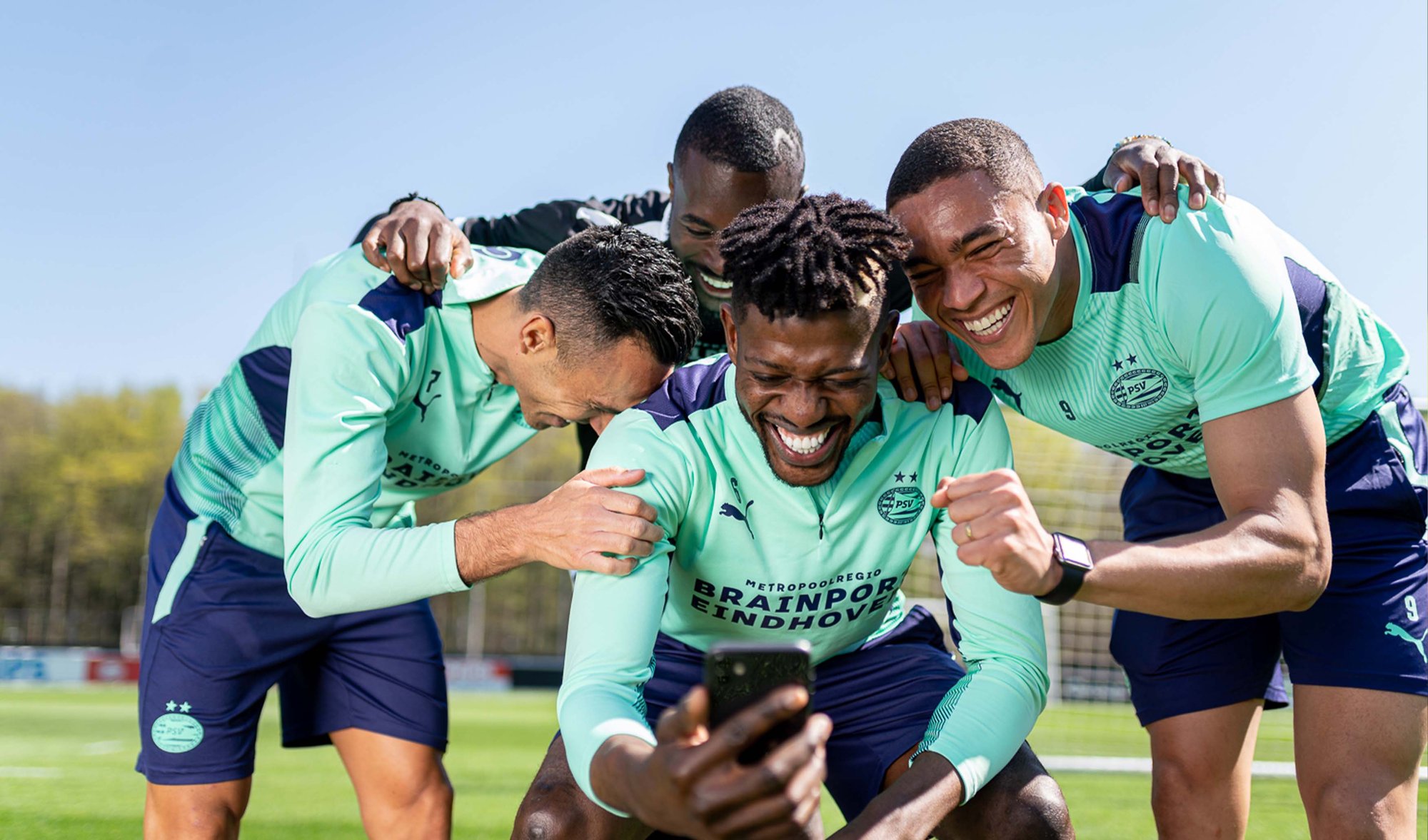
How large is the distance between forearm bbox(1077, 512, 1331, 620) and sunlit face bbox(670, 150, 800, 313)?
6.32 ft

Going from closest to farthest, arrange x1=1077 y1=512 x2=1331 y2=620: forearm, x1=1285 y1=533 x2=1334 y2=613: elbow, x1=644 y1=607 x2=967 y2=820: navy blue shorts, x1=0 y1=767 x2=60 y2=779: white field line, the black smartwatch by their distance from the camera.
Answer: the black smartwatch → x1=1077 y1=512 x2=1331 y2=620: forearm → x1=1285 y1=533 x2=1334 y2=613: elbow → x1=644 y1=607 x2=967 y2=820: navy blue shorts → x1=0 y1=767 x2=60 y2=779: white field line

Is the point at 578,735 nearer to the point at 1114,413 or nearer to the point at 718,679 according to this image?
the point at 718,679

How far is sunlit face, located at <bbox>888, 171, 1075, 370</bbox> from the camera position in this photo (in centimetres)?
312

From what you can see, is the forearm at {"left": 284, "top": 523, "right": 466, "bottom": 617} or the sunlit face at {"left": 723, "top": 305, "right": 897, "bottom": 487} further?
the forearm at {"left": 284, "top": 523, "right": 466, "bottom": 617}

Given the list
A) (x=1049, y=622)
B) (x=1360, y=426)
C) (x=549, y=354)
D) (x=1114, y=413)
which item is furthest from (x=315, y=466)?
(x=1049, y=622)

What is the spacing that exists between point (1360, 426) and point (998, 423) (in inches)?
50.2

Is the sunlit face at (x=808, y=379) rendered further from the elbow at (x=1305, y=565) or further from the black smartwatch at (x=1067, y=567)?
the elbow at (x=1305, y=565)

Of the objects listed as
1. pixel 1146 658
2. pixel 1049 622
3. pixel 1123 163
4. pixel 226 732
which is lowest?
pixel 1049 622

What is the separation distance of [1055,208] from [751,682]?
6.93 feet

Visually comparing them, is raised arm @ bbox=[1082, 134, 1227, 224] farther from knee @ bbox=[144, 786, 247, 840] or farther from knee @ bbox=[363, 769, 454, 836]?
knee @ bbox=[144, 786, 247, 840]

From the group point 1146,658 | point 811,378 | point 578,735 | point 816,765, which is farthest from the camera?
point 1146,658

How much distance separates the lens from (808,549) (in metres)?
3.10

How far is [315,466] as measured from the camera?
334 centimetres

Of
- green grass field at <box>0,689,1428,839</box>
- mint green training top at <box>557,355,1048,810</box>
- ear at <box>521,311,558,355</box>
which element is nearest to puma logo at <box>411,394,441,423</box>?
ear at <box>521,311,558,355</box>
